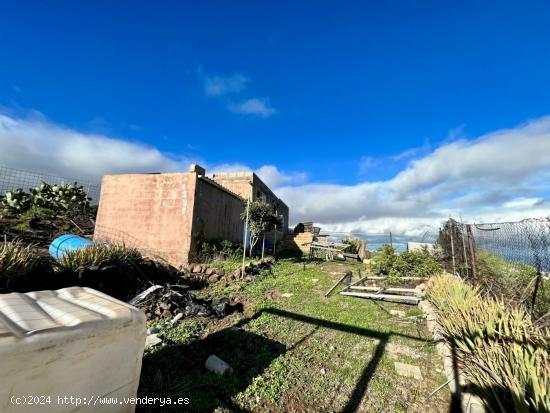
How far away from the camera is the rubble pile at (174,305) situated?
5.68 m

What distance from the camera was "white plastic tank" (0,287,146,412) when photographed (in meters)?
1.76

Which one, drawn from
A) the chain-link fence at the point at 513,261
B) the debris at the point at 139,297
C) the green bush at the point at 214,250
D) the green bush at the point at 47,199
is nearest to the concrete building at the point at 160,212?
the green bush at the point at 214,250

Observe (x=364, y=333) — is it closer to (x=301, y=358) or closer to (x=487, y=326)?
(x=301, y=358)

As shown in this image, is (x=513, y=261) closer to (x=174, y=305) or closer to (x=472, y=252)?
(x=472, y=252)

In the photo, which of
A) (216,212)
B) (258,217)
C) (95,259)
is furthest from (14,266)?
(216,212)

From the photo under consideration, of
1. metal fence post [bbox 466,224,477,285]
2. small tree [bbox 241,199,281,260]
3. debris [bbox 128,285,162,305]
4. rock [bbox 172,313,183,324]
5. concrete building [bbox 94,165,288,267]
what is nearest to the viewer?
rock [bbox 172,313,183,324]

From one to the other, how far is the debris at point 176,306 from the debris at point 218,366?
77.0 inches

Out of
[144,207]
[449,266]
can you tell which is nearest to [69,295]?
[144,207]

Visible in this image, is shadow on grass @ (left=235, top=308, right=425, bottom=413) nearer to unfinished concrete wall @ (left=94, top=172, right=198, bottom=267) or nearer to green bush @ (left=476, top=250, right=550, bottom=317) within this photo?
green bush @ (left=476, top=250, right=550, bottom=317)

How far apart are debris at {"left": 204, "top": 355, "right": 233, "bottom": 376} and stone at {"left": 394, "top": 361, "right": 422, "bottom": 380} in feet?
7.48

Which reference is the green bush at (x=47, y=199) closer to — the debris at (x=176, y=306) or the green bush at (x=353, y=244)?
the debris at (x=176, y=306)

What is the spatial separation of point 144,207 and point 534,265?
1203cm

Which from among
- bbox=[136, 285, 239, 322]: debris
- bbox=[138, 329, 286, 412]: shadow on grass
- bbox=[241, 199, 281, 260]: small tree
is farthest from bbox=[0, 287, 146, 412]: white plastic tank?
bbox=[241, 199, 281, 260]: small tree

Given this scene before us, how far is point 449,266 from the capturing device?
974cm
